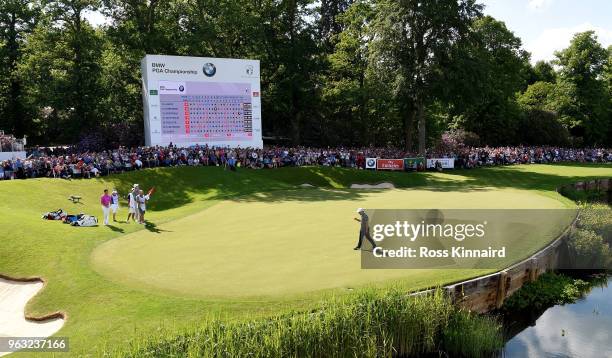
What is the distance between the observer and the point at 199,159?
133ft

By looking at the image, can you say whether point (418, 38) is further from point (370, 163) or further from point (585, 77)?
point (585, 77)

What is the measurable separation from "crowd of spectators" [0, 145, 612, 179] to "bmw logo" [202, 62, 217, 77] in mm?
6352

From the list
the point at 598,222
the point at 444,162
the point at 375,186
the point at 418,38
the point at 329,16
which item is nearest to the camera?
the point at 598,222

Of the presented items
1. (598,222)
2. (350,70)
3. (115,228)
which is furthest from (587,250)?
(350,70)

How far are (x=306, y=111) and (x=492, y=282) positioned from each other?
47.2m

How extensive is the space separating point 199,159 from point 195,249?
865 inches

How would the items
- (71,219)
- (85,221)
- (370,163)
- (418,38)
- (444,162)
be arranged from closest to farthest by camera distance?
(85,221)
(71,219)
(370,163)
(444,162)
(418,38)

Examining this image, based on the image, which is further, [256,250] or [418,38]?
[418,38]

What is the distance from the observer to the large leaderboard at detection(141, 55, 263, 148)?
4069 centimetres

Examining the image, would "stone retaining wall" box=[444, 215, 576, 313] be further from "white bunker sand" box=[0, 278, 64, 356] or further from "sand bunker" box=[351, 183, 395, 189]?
"sand bunker" box=[351, 183, 395, 189]

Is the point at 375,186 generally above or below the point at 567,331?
above

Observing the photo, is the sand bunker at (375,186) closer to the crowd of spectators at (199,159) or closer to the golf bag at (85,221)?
the crowd of spectators at (199,159)

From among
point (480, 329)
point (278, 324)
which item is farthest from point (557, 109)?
point (278, 324)

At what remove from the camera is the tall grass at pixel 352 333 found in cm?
1094
